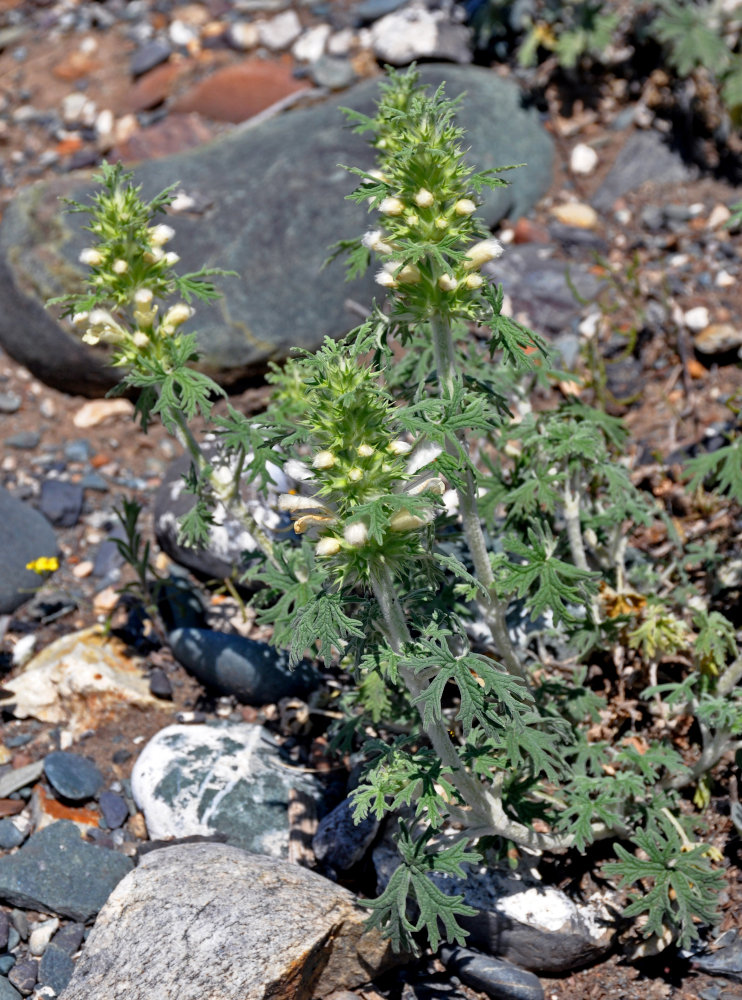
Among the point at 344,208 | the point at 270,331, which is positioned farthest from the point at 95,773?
the point at 344,208

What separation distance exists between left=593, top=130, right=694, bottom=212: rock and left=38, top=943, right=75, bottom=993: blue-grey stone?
19.6ft

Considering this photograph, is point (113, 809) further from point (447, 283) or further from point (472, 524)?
point (447, 283)

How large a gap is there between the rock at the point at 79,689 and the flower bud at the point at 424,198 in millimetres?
2994

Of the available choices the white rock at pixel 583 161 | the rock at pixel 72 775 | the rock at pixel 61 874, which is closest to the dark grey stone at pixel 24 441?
the rock at pixel 72 775

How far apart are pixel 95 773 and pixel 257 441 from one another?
→ 6.16ft

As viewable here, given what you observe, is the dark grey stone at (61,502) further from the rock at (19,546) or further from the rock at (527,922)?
the rock at (527,922)

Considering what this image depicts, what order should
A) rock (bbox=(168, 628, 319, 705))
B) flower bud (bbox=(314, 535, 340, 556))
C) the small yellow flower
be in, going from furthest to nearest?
the small yellow flower < rock (bbox=(168, 628, 319, 705)) < flower bud (bbox=(314, 535, 340, 556))

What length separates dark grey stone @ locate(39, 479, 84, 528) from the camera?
19.9 feet

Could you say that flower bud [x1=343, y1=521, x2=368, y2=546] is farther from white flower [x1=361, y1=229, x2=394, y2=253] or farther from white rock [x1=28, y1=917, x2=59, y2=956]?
white rock [x1=28, y1=917, x2=59, y2=956]

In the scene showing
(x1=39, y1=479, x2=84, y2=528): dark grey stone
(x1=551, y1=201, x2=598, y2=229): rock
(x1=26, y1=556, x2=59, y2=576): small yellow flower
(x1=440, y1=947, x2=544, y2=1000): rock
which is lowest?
(x1=440, y1=947, x2=544, y2=1000): rock

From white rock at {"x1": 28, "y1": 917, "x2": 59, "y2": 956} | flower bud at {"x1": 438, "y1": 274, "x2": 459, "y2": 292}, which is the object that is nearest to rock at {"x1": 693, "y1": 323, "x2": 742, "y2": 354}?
flower bud at {"x1": 438, "y1": 274, "x2": 459, "y2": 292}

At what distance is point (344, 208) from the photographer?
6.78 m

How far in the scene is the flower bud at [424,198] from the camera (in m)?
3.00

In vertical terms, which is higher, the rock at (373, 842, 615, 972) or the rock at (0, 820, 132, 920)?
the rock at (0, 820, 132, 920)
